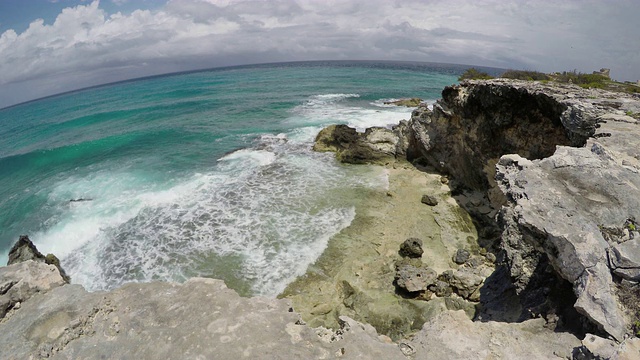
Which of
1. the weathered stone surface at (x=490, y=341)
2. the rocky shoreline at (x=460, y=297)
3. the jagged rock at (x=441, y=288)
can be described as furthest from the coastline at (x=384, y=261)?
the weathered stone surface at (x=490, y=341)

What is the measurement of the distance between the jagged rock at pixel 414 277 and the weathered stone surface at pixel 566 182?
433cm

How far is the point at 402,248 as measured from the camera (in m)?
13.7

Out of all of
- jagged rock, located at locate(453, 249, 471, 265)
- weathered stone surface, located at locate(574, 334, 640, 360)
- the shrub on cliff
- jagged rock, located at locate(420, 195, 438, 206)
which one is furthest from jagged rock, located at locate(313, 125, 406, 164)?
weathered stone surface, located at locate(574, 334, 640, 360)

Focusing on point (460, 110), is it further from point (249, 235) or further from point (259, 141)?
point (259, 141)

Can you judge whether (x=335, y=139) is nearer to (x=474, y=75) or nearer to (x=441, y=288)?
(x=441, y=288)

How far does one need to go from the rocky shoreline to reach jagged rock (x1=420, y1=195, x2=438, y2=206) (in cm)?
420

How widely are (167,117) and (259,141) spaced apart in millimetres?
23874

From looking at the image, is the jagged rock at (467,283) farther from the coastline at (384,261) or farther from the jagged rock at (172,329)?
the jagged rock at (172,329)

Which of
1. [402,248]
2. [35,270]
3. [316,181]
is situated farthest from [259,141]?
[35,270]

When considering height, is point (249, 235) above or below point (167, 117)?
below

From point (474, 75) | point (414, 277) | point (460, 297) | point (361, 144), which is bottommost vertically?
point (460, 297)

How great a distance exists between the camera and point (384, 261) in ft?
43.9

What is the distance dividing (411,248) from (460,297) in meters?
2.77

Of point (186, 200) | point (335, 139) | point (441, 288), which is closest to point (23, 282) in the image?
point (186, 200)
